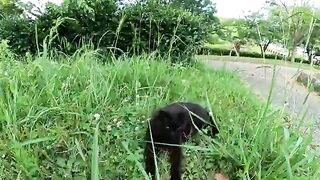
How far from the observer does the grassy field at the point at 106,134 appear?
6.56 feet

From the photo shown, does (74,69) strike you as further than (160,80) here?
No

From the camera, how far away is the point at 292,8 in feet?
7.07

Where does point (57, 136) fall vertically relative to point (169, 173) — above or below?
above

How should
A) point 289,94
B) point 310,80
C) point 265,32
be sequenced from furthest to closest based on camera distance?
point 265,32 < point 289,94 < point 310,80

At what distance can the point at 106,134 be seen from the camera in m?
2.27

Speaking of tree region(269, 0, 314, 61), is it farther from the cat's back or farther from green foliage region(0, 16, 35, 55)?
green foliage region(0, 16, 35, 55)

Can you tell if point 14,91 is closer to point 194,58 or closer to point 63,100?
point 63,100

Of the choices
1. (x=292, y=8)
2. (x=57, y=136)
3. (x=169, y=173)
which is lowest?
(x=169, y=173)

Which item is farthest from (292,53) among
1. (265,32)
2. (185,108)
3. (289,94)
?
(265,32)

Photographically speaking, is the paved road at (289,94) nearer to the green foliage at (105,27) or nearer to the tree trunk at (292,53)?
the tree trunk at (292,53)

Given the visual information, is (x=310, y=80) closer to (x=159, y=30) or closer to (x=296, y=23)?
(x=296, y=23)

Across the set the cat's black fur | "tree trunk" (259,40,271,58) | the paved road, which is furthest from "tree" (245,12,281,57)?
the cat's black fur

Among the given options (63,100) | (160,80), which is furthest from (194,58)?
(63,100)

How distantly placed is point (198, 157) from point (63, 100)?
33.5 inches
